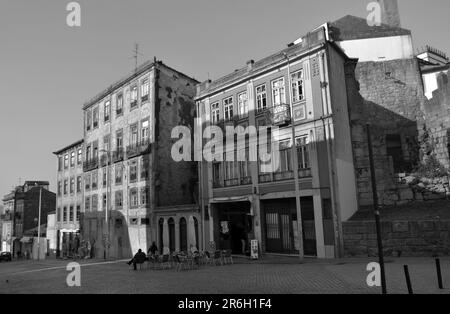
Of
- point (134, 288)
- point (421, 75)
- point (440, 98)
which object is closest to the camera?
point (134, 288)

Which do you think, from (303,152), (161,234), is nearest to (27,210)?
(161,234)

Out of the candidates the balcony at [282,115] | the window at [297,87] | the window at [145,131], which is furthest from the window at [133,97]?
the window at [297,87]

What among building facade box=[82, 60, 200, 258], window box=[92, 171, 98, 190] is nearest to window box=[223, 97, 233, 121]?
building facade box=[82, 60, 200, 258]

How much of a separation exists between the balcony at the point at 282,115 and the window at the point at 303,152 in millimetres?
1324

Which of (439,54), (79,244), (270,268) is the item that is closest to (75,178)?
(79,244)

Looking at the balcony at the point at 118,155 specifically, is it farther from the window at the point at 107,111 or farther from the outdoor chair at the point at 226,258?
the outdoor chair at the point at 226,258

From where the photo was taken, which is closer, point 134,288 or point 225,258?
point 134,288

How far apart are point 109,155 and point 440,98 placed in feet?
94.6

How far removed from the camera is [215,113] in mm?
26094

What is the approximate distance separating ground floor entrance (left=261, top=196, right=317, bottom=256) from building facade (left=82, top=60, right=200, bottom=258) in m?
6.48

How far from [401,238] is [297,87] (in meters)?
9.88

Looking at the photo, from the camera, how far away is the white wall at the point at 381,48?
32.1 m
